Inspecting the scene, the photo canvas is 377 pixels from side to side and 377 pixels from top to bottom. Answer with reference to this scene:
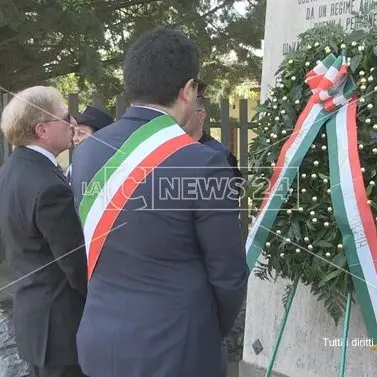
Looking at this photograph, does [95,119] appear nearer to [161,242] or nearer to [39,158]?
[39,158]

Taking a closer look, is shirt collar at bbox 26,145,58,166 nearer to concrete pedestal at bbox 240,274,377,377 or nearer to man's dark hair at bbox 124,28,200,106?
man's dark hair at bbox 124,28,200,106

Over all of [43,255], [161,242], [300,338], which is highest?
[161,242]

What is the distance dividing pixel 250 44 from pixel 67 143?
20.1 ft

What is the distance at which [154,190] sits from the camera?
1.94m

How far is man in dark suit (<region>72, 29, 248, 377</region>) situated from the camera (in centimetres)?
193

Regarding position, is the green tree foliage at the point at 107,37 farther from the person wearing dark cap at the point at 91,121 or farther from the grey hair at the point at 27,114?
the grey hair at the point at 27,114

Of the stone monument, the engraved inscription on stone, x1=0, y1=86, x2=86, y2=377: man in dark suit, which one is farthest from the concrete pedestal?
x1=0, y1=86, x2=86, y2=377: man in dark suit

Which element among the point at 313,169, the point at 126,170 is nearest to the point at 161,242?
the point at 126,170

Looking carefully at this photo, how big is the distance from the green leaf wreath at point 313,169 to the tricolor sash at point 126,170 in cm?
104

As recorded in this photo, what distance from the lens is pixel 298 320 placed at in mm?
3547

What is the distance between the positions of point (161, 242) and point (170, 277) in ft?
0.36

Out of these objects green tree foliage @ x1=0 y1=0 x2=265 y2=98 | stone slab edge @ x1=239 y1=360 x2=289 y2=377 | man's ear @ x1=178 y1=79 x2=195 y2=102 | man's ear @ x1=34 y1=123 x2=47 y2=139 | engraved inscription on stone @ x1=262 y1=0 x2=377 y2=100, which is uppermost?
green tree foliage @ x1=0 y1=0 x2=265 y2=98

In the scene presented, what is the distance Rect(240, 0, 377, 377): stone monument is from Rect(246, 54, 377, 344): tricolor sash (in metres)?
0.38

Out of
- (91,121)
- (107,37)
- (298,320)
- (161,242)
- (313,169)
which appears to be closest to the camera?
(161,242)
